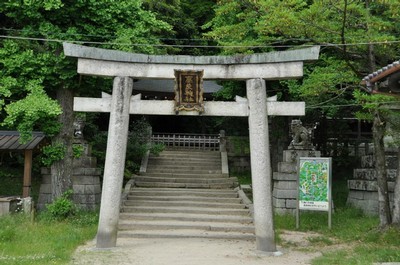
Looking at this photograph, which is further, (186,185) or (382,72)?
(186,185)

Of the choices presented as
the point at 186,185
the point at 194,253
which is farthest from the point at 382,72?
the point at 186,185

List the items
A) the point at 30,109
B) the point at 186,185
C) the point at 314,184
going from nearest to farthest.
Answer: the point at 30,109 → the point at 314,184 → the point at 186,185

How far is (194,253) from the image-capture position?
9742 mm

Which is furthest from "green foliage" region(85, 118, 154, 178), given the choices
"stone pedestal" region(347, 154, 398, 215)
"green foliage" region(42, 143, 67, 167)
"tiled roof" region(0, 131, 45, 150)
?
"stone pedestal" region(347, 154, 398, 215)

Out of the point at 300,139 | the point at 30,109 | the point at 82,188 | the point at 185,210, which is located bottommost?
the point at 185,210

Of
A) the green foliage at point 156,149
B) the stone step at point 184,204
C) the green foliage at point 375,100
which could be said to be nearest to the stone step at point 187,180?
the green foliage at point 156,149

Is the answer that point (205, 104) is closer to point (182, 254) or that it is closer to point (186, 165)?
point (182, 254)

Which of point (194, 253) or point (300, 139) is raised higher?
point (300, 139)

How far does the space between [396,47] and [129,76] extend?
7.09 metres

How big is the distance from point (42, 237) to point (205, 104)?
5.14m

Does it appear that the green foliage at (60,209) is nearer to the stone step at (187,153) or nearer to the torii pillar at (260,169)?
the torii pillar at (260,169)

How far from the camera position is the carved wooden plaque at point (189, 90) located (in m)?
10.5

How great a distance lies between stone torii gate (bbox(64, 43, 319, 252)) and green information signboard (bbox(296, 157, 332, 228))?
3.40 metres

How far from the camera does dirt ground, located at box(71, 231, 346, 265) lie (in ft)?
29.4
